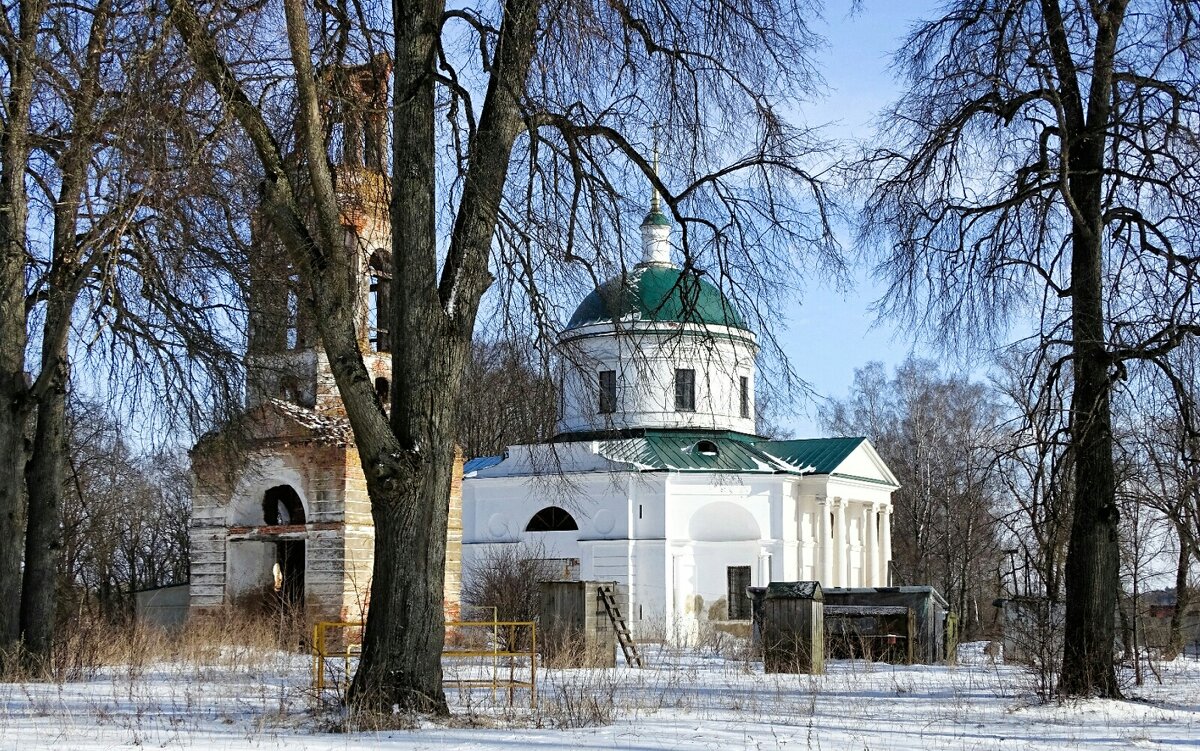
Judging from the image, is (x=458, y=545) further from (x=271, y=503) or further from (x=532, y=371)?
(x=532, y=371)

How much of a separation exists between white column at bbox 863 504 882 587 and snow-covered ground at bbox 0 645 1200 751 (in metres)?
27.5

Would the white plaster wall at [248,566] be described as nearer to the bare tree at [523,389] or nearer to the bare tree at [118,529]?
the bare tree at [118,529]

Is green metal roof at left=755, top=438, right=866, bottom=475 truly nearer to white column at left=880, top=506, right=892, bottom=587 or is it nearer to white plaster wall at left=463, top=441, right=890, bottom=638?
white plaster wall at left=463, top=441, right=890, bottom=638

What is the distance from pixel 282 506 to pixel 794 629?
13.5 m

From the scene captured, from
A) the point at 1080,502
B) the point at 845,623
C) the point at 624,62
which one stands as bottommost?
the point at 845,623

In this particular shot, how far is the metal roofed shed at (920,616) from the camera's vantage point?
79.6 feet

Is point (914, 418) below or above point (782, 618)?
above

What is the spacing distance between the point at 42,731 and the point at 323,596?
612 inches

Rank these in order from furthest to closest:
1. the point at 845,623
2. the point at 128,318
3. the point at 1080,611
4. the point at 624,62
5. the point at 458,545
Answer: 1. the point at 458,545
2. the point at 845,623
3. the point at 128,318
4. the point at 1080,611
5. the point at 624,62

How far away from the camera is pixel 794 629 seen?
19391 mm

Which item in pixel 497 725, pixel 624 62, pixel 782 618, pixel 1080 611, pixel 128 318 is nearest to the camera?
pixel 497 725

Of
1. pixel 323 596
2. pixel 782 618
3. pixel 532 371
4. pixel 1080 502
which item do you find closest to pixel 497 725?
pixel 532 371

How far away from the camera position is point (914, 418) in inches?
2108

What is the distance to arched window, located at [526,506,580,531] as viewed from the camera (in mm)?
38906
